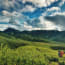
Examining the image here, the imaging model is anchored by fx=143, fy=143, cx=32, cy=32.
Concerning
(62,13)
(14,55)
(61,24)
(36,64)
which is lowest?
(36,64)

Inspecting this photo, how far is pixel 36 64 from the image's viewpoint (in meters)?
31.2

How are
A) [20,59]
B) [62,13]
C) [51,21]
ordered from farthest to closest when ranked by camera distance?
[51,21], [62,13], [20,59]

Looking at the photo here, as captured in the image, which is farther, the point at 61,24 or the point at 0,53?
the point at 61,24

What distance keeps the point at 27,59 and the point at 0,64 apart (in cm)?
606

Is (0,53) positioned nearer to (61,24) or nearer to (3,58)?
(3,58)

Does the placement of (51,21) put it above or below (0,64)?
above

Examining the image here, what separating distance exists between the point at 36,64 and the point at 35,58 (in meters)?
1.57

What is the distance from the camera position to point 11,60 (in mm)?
29016

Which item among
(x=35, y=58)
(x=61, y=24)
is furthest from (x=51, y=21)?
(x=35, y=58)

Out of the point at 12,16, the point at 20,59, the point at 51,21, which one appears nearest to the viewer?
the point at 20,59

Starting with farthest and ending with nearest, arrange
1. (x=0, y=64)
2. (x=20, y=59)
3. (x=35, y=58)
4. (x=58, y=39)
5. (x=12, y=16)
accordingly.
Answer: (x=58, y=39)
(x=12, y=16)
(x=35, y=58)
(x=20, y=59)
(x=0, y=64)

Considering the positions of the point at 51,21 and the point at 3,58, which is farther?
the point at 51,21

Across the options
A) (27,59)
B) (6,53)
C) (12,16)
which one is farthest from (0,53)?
(12,16)

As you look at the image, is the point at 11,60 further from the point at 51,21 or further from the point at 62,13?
the point at 51,21
